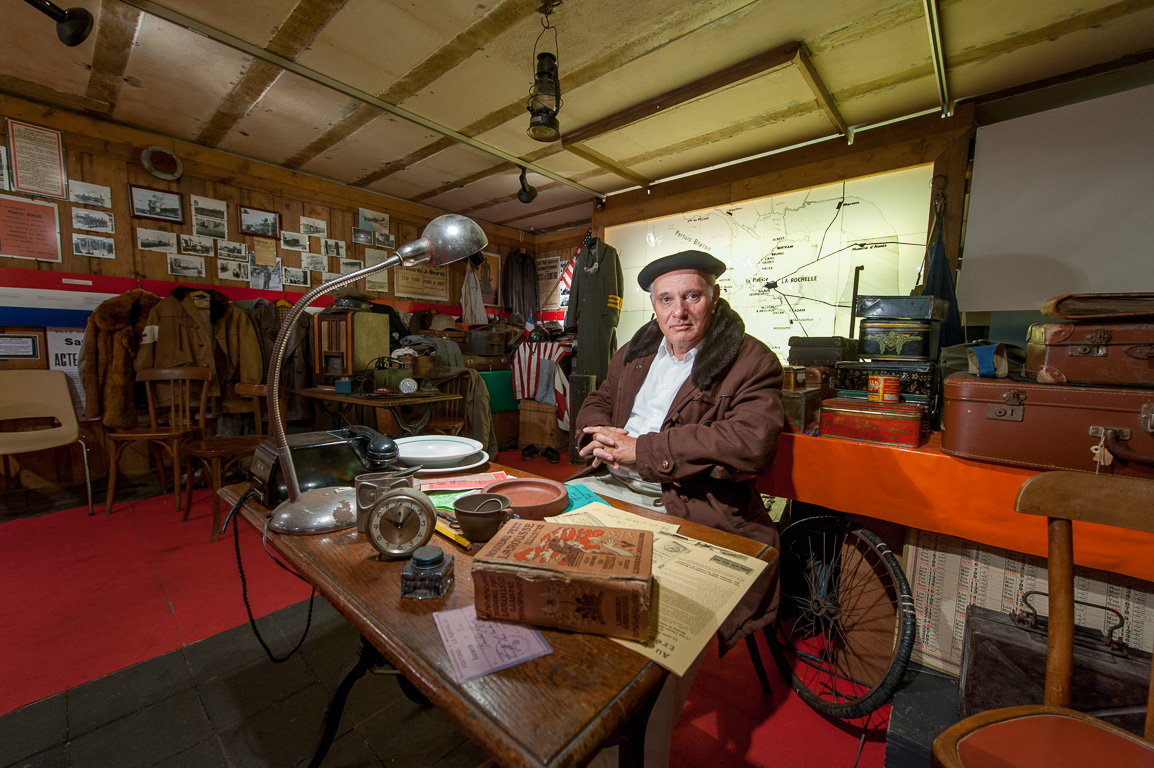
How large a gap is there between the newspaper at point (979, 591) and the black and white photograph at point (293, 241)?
563 centimetres

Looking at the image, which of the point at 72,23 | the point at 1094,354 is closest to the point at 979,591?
the point at 1094,354

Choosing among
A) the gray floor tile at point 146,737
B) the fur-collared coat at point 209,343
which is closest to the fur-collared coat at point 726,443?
→ the gray floor tile at point 146,737

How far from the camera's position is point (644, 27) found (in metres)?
2.44

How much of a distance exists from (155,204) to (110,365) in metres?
1.51

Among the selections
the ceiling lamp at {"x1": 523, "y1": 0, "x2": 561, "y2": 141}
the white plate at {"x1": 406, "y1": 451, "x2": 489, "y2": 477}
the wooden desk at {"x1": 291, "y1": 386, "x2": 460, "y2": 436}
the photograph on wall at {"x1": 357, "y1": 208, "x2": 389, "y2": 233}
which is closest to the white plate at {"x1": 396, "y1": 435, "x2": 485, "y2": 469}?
the white plate at {"x1": 406, "y1": 451, "x2": 489, "y2": 477}

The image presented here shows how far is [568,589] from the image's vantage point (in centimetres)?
60

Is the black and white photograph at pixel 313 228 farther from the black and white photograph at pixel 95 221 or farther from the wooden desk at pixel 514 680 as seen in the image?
the wooden desk at pixel 514 680

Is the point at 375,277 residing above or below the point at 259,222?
below

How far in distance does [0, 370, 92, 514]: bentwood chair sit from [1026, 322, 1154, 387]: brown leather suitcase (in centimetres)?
531

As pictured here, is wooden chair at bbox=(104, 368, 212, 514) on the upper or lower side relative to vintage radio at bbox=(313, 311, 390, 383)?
lower

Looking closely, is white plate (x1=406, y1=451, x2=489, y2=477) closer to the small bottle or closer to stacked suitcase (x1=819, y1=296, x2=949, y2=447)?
the small bottle

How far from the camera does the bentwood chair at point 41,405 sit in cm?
297

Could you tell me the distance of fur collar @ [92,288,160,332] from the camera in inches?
128

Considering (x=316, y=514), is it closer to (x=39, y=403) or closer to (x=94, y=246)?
(x=39, y=403)
